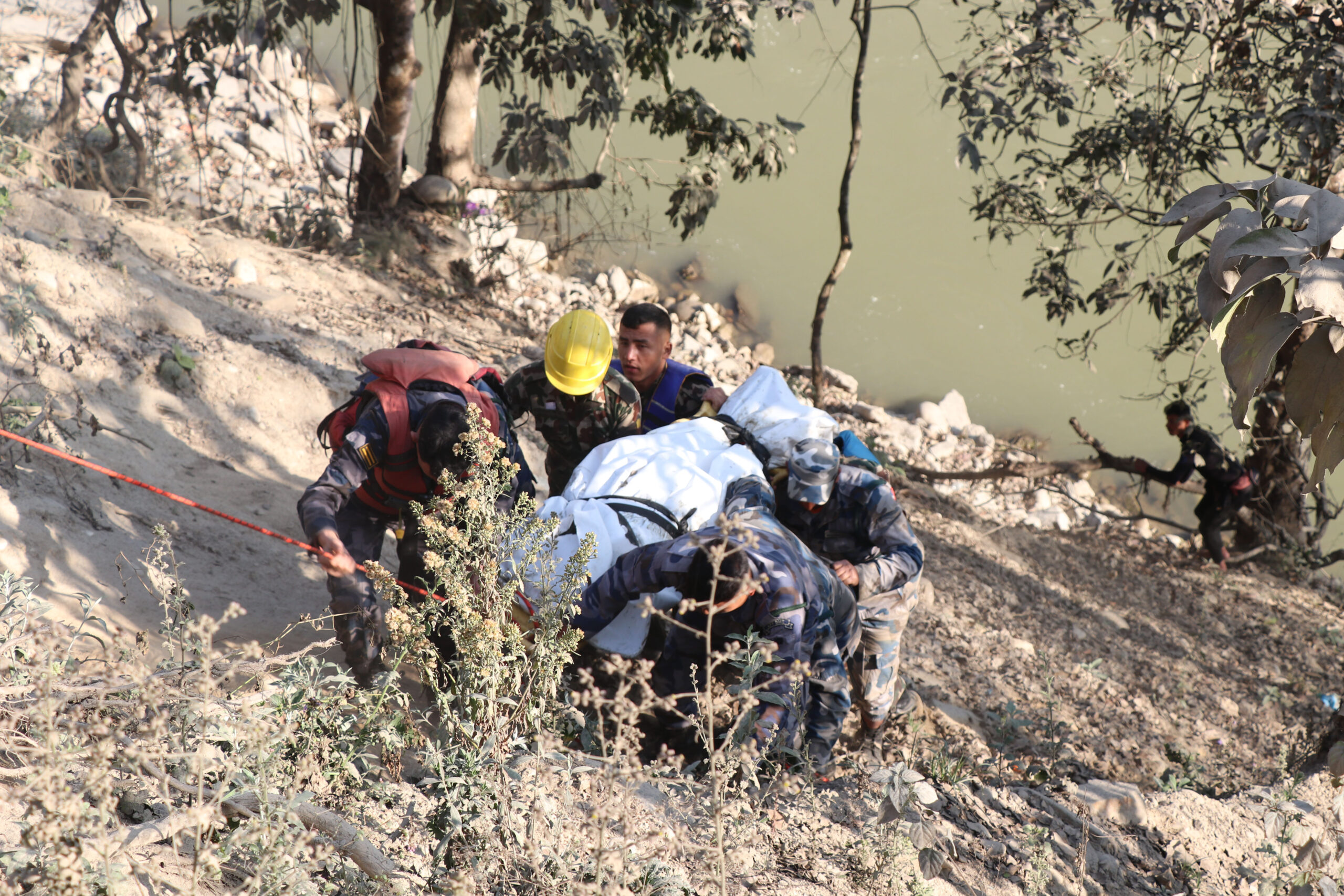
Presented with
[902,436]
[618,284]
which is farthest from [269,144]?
[902,436]

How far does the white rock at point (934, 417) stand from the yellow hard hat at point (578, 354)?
20.5ft

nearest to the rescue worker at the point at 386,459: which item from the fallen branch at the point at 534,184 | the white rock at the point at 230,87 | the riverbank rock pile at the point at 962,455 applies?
the fallen branch at the point at 534,184

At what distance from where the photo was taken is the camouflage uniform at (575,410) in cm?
355

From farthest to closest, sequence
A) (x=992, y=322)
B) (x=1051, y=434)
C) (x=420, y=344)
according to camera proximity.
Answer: (x=992, y=322), (x=1051, y=434), (x=420, y=344)

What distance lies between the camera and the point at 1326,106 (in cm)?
423

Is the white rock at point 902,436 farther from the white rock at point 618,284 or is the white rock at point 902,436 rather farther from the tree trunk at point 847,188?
the white rock at point 618,284

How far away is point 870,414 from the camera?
8508 mm

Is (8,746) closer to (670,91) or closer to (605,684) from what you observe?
(605,684)

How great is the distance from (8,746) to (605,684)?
1.69m

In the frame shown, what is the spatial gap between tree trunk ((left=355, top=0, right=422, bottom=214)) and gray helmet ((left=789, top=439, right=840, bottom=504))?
15.0 feet

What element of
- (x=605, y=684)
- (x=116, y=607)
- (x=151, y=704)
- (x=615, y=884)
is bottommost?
(x=116, y=607)

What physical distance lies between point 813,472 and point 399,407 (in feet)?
4.68

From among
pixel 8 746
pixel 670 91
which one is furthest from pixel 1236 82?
pixel 8 746

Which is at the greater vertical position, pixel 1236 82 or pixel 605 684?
pixel 1236 82
